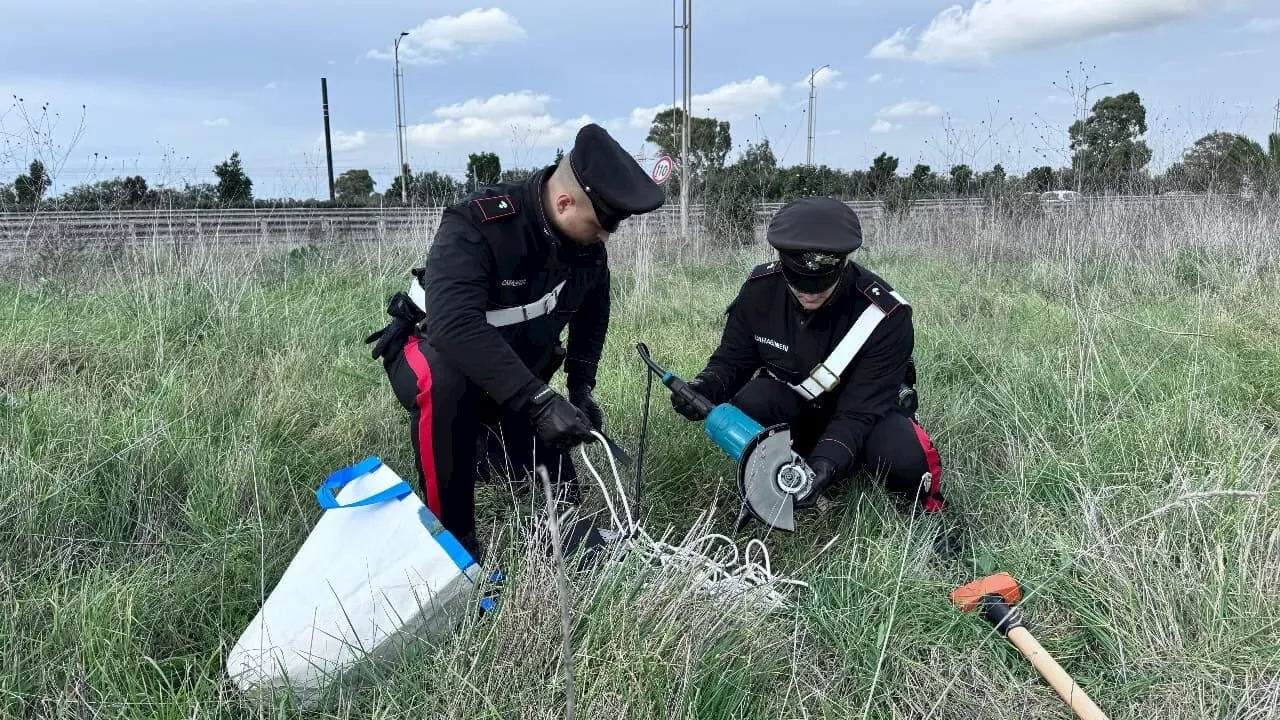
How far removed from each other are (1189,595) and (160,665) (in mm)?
2595

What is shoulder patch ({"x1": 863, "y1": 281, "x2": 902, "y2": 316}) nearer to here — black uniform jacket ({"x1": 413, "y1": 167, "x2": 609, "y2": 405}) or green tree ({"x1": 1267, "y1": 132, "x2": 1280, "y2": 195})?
black uniform jacket ({"x1": 413, "y1": 167, "x2": 609, "y2": 405})

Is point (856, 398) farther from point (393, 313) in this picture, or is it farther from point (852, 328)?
point (393, 313)

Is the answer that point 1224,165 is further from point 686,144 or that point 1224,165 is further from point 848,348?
point 848,348

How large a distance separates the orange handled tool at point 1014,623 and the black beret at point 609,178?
1.41 metres

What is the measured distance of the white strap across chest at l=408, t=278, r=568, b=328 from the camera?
2.44 meters

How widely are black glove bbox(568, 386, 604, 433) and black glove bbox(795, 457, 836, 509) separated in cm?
78

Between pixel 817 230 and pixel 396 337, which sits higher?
pixel 817 230

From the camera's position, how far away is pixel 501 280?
2.41 m

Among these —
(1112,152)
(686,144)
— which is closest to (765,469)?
(1112,152)

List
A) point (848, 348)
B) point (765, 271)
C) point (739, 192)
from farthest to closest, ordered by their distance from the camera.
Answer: point (739, 192), point (765, 271), point (848, 348)

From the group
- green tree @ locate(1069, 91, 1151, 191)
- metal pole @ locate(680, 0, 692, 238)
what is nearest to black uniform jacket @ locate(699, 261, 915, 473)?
green tree @ locate(1069, 91, 1151, 191)

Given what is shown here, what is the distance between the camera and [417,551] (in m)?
1.72

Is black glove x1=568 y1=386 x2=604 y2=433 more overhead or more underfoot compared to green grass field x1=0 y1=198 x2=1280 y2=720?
more overhead

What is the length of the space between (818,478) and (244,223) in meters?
9.08
